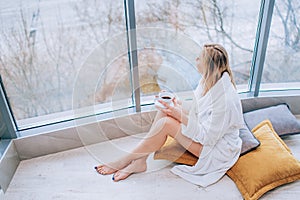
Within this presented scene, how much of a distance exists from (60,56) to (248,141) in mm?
1379

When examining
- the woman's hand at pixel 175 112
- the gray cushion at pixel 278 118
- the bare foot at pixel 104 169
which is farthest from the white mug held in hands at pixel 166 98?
the gray cushion at pixel 278 118

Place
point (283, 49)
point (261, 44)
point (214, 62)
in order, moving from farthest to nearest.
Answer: point (283, 49) < point (261, 44) < point (214, 62)

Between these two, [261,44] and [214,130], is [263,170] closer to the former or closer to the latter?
[214,130]

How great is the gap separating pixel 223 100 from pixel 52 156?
1269 millimetres

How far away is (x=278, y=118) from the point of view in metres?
1.90

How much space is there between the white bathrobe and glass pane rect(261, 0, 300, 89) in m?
0.86

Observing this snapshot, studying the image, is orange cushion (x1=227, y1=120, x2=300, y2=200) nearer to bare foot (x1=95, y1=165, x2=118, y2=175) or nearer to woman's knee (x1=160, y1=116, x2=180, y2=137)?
woman's knee (x1=160, y1=116, x2=180, y2=137)

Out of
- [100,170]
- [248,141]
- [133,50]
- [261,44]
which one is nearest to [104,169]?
[100,170]

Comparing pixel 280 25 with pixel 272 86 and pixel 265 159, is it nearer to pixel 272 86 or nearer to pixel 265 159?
pixel 272 86

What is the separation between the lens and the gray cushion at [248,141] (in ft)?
5.29

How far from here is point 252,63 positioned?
211 cm

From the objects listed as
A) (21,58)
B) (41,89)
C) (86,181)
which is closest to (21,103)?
(41,89)

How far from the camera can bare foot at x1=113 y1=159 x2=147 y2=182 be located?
1.61 metres

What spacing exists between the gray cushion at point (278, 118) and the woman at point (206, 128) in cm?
43
